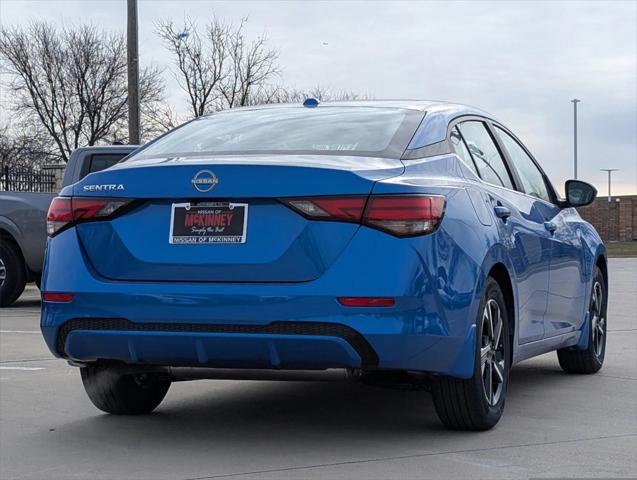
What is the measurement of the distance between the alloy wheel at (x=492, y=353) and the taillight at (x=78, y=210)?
5.87 ft

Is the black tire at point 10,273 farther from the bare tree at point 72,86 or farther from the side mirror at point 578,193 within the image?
the bare tree at point 72,86

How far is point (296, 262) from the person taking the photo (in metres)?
5.31

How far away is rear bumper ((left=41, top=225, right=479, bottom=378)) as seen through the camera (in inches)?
207

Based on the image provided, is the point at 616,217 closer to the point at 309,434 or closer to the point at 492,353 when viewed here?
the point at 492,353

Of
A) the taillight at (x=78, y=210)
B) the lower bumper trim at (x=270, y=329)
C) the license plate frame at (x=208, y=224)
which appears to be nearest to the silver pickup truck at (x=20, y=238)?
the taillight at (x=78, y=210)

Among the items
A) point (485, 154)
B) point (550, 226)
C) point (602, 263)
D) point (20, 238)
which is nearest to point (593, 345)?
point (602, 263)

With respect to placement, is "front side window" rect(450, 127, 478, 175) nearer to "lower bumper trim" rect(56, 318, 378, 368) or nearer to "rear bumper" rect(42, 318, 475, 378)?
"rear bumper" rect(42, 318, 475, 378)

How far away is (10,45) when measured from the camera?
58.1m

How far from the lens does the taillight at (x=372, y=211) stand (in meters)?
5.29

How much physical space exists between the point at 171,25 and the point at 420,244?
56251mm

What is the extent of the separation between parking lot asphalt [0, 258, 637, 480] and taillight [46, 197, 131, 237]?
103cm

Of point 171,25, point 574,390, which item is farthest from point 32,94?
point 574,390

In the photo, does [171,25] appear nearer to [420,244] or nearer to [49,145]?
[49,145]

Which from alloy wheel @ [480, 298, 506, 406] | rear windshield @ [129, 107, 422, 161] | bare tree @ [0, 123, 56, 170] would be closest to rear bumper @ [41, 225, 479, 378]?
alloy wheel @ [480, 298, 506, 406]
